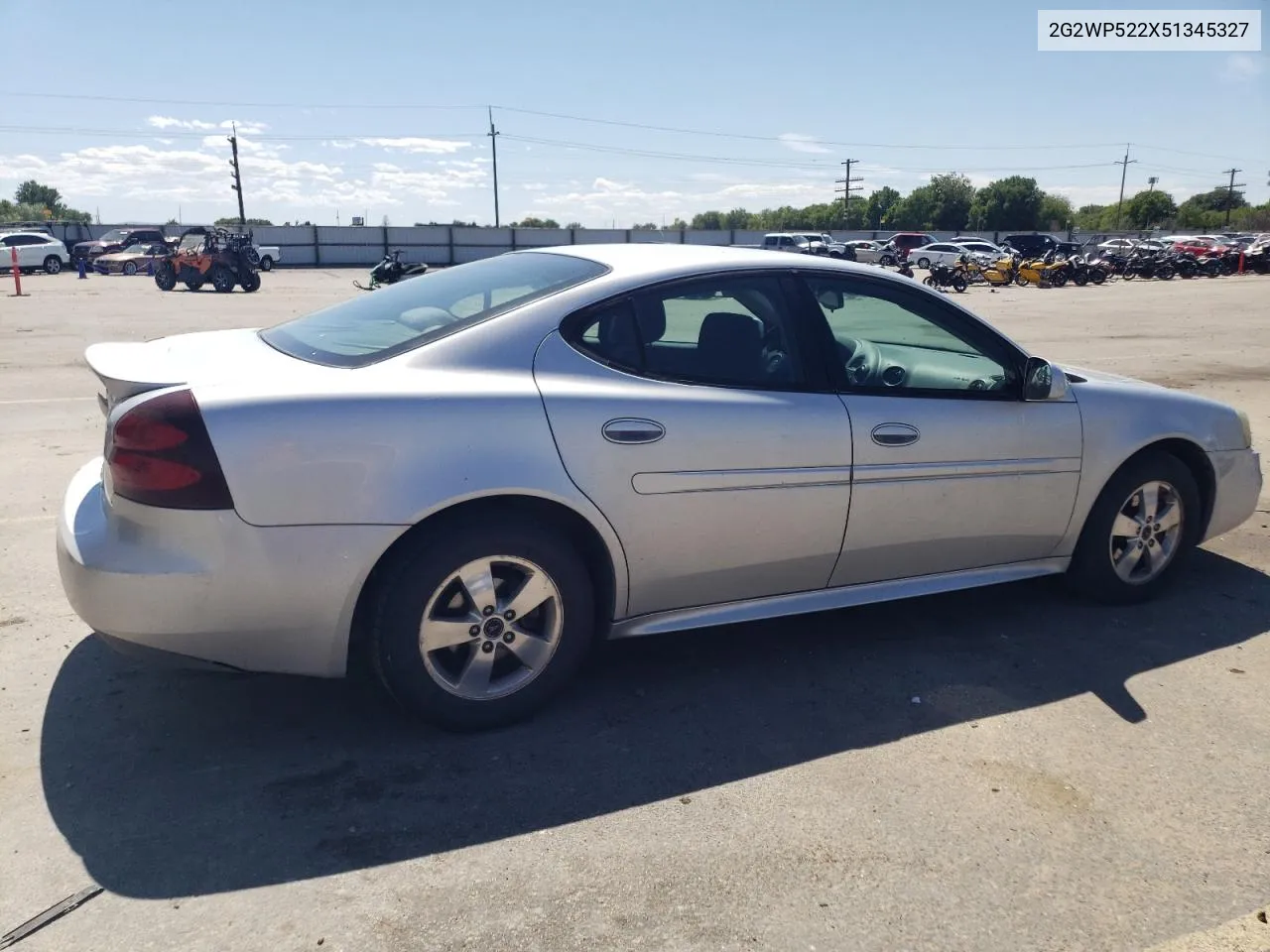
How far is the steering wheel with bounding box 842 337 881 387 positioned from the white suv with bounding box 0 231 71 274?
40310 millimetres

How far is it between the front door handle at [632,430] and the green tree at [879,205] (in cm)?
10967

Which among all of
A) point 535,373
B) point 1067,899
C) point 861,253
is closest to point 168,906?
point 535,373

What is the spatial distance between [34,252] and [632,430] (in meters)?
41.1

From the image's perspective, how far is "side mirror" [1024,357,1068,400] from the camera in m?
4.04

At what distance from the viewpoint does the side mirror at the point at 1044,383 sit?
4.04 m

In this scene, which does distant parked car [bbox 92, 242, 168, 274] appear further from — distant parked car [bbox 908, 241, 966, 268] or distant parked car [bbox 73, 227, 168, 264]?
distant parked car [bbox 908, 241, 966, 268]

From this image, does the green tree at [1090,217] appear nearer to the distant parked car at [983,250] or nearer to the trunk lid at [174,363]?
the distant parked car at [983,250]

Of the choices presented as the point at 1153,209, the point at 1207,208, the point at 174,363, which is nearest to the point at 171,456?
the point at 174,363

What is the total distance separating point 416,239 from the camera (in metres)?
56.0

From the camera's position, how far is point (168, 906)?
244 centimetres

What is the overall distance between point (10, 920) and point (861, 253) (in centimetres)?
4550

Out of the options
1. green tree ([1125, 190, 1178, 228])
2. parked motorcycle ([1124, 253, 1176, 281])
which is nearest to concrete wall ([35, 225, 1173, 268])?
parked motorcycle ([1124, 253, 1176, 281])

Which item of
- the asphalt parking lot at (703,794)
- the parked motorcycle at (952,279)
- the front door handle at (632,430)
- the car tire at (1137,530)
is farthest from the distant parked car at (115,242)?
the car tire at (1137,530)

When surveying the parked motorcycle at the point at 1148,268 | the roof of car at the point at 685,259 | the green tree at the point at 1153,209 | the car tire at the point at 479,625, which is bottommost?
the parked motorcycle at the point at 1148,268
